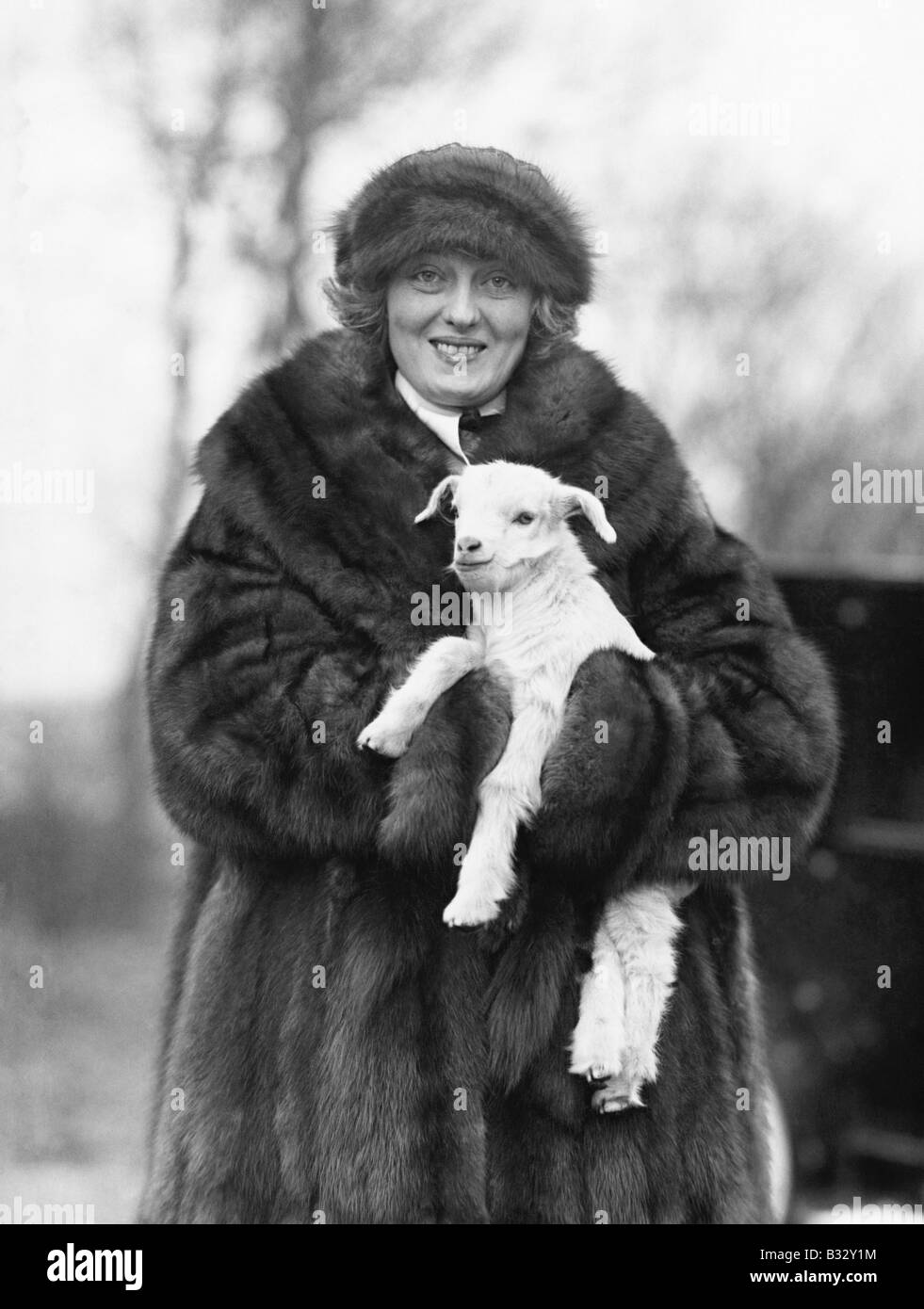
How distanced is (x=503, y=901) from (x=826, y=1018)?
1.86 meters

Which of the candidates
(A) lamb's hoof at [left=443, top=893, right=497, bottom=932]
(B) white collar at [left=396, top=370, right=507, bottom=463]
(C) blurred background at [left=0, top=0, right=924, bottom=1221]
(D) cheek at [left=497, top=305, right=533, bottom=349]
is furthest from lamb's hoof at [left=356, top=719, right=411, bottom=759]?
(C) blurred background at [left=0, top=0, right=924, bottom=1221]

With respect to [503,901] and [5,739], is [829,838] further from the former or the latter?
[5,739]

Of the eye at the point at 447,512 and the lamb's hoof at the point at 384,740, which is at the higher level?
the eye at the point at 447,512

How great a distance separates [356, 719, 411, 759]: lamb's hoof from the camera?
2.23m

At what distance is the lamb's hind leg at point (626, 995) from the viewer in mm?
2219

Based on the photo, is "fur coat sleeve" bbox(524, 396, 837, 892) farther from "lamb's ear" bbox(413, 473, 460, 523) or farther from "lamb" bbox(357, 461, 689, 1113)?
"lamb's ear" bbox(413, 473, 460, 523)

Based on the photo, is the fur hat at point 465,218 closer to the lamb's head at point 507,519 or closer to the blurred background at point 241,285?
the lamb's head at point 507,519

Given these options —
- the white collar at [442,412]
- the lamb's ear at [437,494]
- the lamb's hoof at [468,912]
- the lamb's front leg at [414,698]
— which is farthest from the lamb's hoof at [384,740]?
the white collar at [442,412]

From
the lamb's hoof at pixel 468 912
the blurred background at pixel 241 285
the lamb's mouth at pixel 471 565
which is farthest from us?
the blurred background at pixel 241 285

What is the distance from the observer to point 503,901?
2219mm

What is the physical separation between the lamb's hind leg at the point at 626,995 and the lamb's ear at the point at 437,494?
734 mm

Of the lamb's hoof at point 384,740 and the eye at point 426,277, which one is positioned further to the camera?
the eye at point 426,277

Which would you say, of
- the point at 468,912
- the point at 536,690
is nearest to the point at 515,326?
the point at 536,690
